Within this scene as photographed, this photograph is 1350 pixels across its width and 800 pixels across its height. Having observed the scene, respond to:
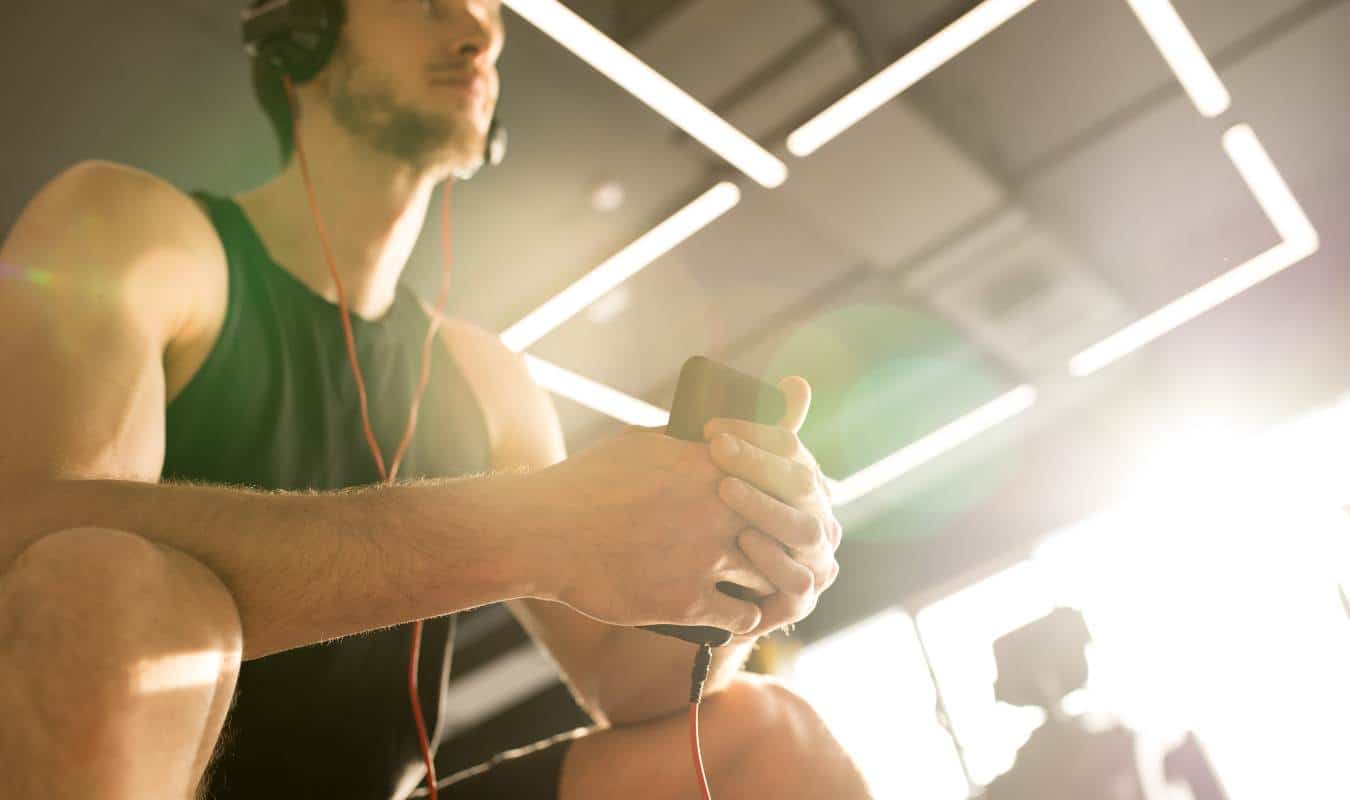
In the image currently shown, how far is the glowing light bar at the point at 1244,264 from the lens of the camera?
3.44 meters

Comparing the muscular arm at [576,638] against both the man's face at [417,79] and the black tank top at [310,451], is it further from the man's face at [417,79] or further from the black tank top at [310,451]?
the man's face at [417,79]

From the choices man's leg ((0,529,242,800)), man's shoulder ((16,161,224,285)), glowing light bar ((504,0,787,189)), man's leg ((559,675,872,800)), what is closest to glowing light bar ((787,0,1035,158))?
glowing light bar ((504,0,787,189))

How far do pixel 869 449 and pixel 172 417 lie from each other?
3.78 metres

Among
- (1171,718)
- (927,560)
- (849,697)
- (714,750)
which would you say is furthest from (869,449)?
(714,750)

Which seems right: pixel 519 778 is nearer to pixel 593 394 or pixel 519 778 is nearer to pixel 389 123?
pixel 389 123

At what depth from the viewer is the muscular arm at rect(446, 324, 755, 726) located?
0.98 meters

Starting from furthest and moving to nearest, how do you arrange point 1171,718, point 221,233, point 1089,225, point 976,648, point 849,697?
point 849,697, point 976,648, point 1171,718, point 1089,225, point 221,233

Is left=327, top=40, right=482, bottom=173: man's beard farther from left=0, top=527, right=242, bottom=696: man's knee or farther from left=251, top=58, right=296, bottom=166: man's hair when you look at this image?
left=0, top=527, right=242, bottom=696: man's knee

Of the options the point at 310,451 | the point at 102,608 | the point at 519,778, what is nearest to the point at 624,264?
the point at 310,451

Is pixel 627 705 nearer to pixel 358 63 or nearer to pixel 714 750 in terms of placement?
pixel 714 750

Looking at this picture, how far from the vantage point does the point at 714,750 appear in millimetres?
925

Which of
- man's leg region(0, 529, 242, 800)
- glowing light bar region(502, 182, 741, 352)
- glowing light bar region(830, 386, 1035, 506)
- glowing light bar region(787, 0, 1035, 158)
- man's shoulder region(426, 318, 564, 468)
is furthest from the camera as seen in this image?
glowing light bar region(830, 386, 1035, 506)

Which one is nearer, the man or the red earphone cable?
the man

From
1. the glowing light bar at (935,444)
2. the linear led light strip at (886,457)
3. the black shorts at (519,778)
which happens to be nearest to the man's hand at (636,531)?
the black shorts at (519,778)
